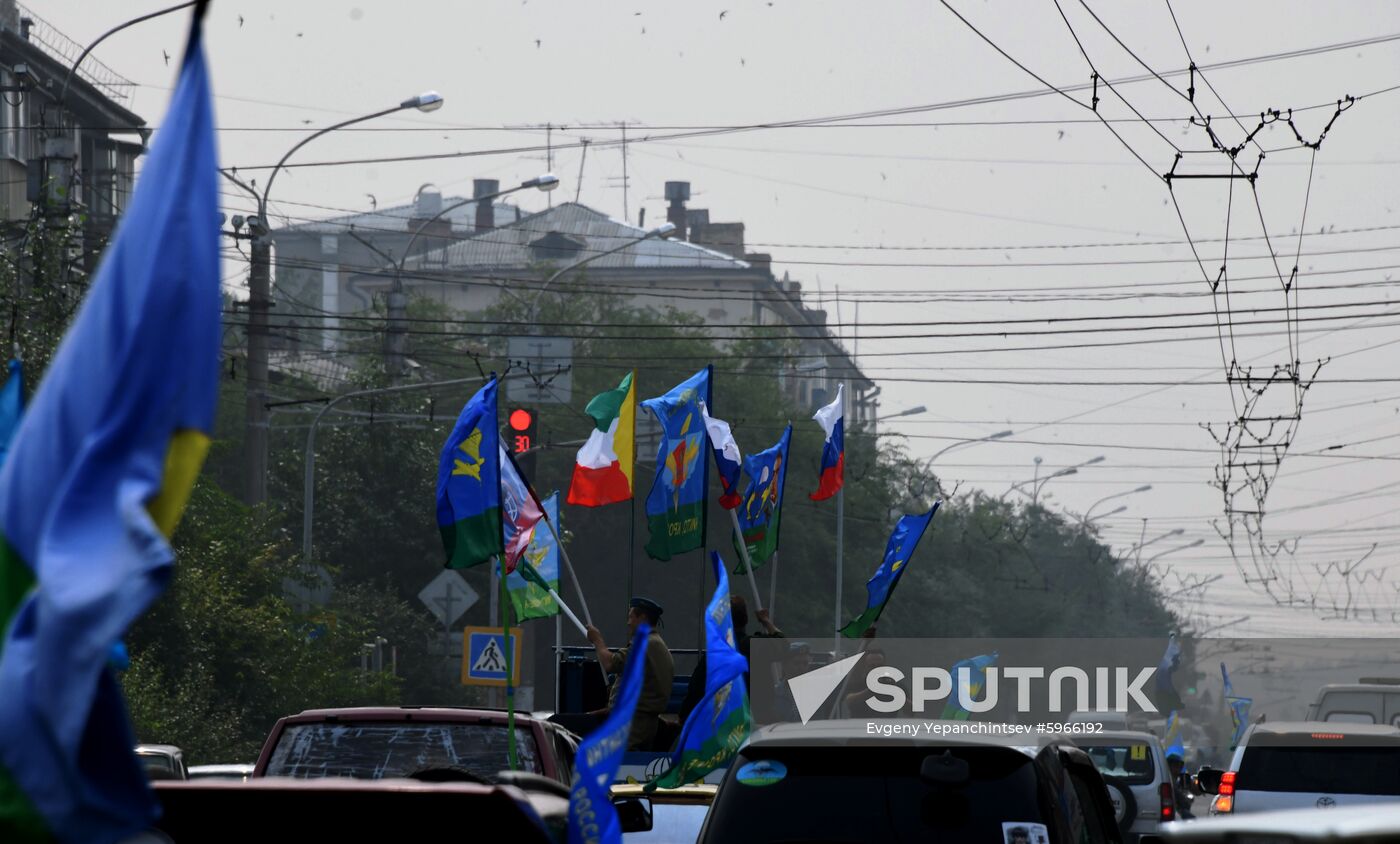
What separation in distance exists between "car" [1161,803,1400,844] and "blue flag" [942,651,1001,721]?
13.3 m

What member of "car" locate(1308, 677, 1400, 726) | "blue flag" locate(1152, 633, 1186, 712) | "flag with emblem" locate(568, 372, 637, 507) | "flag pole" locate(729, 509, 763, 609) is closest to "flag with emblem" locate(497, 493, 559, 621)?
"flag with emblem" locate(568, 372, 637, 507)

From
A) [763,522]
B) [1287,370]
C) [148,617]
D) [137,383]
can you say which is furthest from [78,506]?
[1287,370]

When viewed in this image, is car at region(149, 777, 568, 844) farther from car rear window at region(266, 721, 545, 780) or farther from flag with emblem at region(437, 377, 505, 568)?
flag with emblem at region(437, 377, 505, 568)

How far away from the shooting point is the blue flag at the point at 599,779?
4.34 meters

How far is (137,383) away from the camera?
122 inches

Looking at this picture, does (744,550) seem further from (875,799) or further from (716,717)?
(875,799)

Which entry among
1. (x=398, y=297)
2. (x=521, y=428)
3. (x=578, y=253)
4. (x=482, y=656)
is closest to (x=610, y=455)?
(x=521, y=428)

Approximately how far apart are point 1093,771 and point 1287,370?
88.5 ft

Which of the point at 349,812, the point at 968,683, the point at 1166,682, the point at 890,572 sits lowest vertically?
the point at 1166,682

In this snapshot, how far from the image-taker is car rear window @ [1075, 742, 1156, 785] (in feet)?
68.6

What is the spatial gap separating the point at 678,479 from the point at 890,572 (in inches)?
89.2

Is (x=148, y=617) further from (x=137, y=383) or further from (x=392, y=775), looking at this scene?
(x=137, y=383)

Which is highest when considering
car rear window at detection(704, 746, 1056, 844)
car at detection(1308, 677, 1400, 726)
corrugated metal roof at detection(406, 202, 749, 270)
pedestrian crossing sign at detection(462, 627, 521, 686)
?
corrugated metal roof at detection(406, 202, 749, 270)

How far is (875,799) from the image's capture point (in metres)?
6.59
